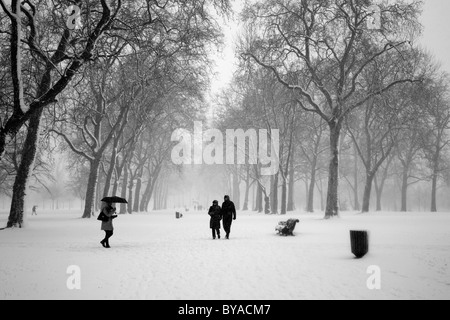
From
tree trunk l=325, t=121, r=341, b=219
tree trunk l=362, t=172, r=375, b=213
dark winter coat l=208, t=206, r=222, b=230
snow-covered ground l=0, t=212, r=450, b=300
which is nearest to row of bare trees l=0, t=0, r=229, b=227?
snow-covered ground l=0, t=212, r=450, b=300

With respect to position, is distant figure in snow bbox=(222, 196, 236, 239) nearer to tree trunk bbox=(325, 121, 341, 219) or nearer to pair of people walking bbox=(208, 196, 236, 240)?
pair of people walking bbox=(208, 196, 236, 240)

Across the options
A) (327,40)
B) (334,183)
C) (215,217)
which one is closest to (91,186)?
(215,217)

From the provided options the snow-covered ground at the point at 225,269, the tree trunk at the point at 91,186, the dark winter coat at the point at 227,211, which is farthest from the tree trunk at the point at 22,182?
the dark winter coat at the point at 227,211

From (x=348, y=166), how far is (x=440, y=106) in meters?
18.2

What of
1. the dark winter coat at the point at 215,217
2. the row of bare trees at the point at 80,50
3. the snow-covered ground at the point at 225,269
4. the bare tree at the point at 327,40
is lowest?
the snow-covered ground at the point at 225,269

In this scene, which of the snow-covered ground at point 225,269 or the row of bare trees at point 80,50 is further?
the row of bare trees at point 80,50

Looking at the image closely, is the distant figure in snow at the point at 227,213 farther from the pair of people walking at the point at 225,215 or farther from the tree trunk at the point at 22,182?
the tree trunk at the point at 22,182

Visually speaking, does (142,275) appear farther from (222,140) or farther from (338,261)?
(222,140)

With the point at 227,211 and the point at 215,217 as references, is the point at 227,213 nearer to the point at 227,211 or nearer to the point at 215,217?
the point at 227,211

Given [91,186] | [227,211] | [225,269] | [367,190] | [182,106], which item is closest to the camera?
[225,269]

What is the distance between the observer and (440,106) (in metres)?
32.0

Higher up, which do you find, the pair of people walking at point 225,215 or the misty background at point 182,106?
the misty background at point 182,106
